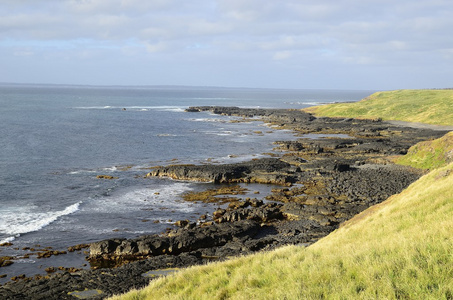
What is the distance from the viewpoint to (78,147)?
245 ft

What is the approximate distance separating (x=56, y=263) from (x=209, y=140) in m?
62.2

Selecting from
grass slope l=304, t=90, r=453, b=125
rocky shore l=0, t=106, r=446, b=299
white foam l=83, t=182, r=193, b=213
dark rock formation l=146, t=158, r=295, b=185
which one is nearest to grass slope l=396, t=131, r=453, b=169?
rocky shore l=0, t=106, r=446, b=299

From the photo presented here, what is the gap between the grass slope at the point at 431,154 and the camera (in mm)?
52156

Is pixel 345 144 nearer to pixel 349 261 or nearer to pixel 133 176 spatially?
pixel 133 176

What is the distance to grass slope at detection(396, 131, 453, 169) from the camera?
52.2m

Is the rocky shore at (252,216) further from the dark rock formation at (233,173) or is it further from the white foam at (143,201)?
the white foam at (143,201)

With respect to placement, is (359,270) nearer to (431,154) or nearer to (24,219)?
(24,219)

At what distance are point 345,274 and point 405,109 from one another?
132535 millimetres

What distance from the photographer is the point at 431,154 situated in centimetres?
5488

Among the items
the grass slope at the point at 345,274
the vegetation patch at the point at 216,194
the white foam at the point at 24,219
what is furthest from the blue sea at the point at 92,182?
the grass slope at the point at 345,274

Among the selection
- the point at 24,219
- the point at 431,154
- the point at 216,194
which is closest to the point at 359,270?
the point at 24,219

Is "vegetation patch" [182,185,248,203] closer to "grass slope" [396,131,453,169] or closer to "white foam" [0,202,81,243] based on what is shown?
"white foam" [0,202,81,243]

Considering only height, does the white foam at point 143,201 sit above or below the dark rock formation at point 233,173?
below

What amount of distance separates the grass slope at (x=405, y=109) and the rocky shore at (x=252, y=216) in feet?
162
